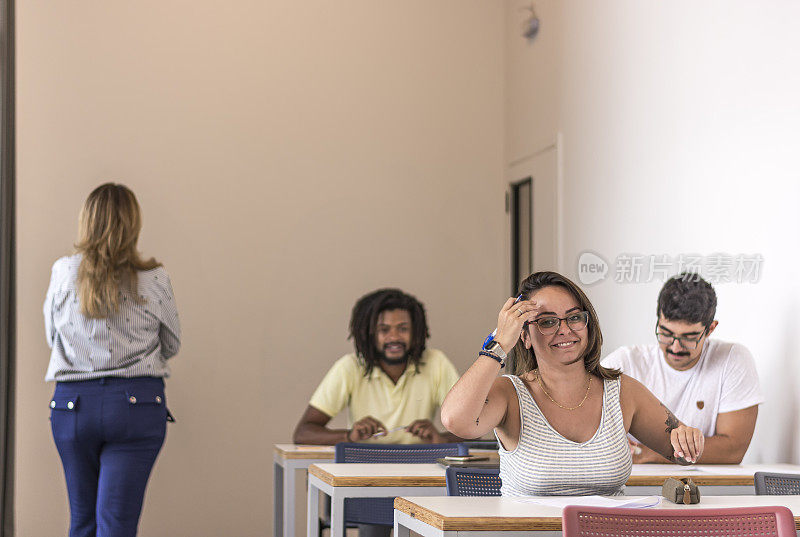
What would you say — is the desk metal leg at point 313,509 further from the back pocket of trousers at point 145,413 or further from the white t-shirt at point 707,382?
the white t-shirt at point 707,382

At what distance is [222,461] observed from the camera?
566cm

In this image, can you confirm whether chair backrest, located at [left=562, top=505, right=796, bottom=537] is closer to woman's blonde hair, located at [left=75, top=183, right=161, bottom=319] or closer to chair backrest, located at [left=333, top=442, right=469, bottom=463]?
chair backrest, located at [left=333, top=442, right=469, bottom=463]

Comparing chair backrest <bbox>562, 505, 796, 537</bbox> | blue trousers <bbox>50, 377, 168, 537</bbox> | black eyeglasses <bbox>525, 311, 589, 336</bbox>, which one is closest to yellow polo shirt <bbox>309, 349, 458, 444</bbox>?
blue trousers <bbox>50, 377, 168, 537</bbox>

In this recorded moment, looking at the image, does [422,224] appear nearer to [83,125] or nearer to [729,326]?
[83,125]

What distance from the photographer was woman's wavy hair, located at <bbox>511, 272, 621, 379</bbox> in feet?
8.47

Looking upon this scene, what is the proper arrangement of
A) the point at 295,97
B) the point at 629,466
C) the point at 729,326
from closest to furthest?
1. the point at 629,466
2. the point at 729,326
3. the point at 295,97

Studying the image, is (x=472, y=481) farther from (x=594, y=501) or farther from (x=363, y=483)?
Result: (x=594, y=501)

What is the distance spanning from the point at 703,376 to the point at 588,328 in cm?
130

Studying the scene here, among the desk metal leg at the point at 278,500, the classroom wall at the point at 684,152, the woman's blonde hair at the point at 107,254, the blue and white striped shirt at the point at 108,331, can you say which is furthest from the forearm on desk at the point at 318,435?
the classroom wall at the point at 684,152

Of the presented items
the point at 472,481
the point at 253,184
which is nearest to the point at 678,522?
the point at 472,481

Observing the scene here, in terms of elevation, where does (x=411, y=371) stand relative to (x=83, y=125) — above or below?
below

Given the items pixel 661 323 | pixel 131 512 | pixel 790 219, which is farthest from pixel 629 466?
pixel 131 512

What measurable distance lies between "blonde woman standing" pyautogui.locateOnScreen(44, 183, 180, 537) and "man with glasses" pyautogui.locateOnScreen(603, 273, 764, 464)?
6.00ft

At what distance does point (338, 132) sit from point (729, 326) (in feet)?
9.27
